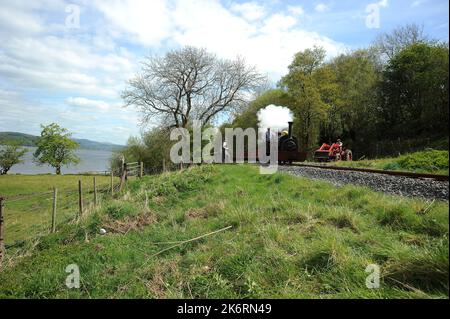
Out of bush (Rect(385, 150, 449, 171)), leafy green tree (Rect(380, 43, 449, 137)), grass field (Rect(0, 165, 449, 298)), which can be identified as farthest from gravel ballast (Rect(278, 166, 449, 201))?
leafy green tree (Rect(380, 43, 449, 137))

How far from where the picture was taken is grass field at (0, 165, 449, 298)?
3.68 m

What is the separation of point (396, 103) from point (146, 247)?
33878 millimetres

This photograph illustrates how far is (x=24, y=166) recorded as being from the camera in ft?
185

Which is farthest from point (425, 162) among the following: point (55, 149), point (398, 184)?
point (55, 149)

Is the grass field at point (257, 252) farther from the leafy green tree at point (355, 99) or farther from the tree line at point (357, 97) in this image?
the leafy green tree at point (355, 99)

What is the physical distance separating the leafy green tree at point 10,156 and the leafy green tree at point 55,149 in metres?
9.04

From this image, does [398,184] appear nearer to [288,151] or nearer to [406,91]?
[288,151]

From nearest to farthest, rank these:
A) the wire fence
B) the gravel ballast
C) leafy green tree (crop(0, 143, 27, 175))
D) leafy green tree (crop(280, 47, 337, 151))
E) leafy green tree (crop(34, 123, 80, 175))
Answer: the gravel ballast, the wire fence, leafy green tree (crop(280, 47, 337, 151)), leafy green tree (crop(0, 143, 27, 175)), leafy green tree (crop(34, 123, 80, 175))

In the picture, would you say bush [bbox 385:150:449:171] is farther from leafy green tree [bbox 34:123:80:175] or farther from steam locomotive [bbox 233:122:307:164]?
leafy green tree [bbox 34:123:80:175]

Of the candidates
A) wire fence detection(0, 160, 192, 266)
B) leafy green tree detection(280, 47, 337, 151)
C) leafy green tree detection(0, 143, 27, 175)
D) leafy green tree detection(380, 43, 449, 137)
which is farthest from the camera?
leafy green tree detection(0, 143, 27, 175)

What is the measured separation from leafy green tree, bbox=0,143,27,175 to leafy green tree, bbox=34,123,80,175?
904cm

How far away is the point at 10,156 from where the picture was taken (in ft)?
155
